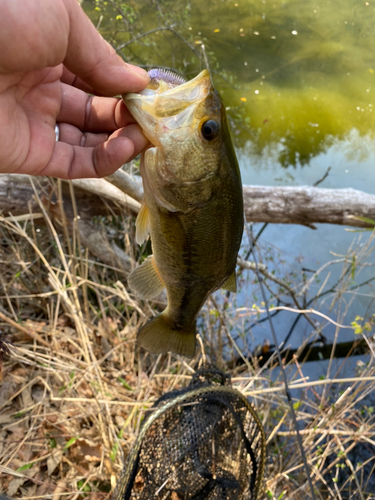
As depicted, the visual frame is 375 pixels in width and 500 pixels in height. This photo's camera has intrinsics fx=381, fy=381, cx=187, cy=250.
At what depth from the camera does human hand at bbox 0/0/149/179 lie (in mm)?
1291

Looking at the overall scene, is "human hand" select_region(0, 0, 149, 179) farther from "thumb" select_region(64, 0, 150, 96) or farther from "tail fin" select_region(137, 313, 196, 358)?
"tail fin" select_region(137, 313, 196, 358)

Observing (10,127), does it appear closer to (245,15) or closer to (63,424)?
(63,424)

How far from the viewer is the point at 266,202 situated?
3.78m

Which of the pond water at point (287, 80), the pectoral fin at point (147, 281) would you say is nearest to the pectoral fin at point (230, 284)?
the pectoral fin at point (147, 281)

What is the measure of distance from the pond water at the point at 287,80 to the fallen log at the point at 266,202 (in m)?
1.05

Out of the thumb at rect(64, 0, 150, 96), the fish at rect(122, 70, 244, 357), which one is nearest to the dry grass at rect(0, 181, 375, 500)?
the fish at rect(122, 70, 244, 357)

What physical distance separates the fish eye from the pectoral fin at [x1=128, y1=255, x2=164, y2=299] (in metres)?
0.68

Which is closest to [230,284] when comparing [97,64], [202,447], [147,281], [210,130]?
[147,281]

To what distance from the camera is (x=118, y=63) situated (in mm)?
1532

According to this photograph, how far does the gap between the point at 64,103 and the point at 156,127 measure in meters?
0.61

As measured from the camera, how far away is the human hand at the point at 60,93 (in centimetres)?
129

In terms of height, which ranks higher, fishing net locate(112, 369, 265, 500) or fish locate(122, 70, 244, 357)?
fish locate(122, 70, 244, 357)

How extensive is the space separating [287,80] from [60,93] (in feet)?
24.4

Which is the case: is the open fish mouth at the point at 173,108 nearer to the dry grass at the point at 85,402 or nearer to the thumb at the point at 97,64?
the thumb at the point at 97,64
